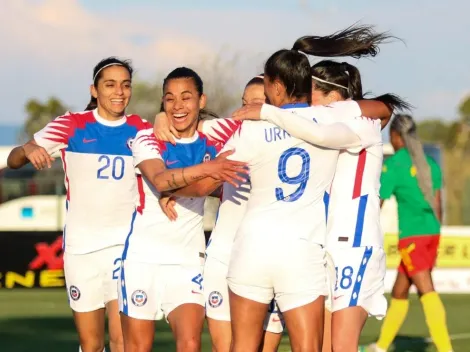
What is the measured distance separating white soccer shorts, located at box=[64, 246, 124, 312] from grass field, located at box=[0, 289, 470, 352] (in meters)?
3.53

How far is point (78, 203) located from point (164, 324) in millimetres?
6495

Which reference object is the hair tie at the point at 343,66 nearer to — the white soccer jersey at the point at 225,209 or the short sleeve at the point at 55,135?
the white soccer jersey at the point at 225,209

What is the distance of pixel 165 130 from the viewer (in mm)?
7324

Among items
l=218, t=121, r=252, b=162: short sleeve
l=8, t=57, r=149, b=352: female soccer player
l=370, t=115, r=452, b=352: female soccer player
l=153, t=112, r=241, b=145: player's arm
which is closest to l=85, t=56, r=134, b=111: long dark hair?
l=8, t=57, r=149, b=352: female soccer player

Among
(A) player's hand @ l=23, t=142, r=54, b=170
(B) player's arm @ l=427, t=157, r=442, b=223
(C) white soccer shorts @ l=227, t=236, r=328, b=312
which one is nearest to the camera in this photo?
(C) white soccer shorts @ l=227, t=236, r=328, b=312

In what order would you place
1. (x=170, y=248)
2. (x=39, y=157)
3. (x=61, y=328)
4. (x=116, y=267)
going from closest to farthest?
(x=170, y=248)
(x=39, y=157)
(x=116, y=267)
(x=61, y=328)

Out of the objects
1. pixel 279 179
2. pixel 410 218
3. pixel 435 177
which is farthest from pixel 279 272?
pixel 435 177

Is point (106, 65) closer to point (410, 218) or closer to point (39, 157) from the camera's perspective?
point (39, 157)

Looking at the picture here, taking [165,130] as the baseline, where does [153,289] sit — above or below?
below

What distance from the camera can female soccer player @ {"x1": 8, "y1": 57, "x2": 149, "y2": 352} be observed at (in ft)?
27.7

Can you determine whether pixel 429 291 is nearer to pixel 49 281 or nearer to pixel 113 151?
pixel 113 151

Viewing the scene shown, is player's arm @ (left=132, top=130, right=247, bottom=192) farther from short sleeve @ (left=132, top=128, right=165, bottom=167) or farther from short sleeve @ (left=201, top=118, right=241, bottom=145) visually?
short sleeve @ (left=201, top=118, right=241, bottom=145)

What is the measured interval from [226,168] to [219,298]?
143 cm

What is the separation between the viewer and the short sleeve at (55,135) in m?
8.39
